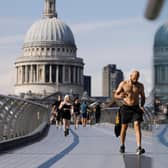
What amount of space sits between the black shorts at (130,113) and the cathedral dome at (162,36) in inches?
260

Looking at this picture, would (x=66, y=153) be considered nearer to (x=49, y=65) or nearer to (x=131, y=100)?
(x=131, y=100)

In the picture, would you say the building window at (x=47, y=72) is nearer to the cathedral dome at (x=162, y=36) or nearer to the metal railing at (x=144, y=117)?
the metal railing at (x=144, y=117)

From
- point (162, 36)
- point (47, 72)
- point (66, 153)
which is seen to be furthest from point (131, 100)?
point (47, 72)


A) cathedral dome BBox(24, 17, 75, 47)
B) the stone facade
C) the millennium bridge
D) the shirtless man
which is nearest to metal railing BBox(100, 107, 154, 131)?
the millennium bridge

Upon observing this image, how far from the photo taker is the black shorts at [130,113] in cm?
889

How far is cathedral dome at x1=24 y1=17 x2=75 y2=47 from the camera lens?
138 metres

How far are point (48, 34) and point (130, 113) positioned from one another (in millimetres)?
131068

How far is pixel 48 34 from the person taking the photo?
5482 inches

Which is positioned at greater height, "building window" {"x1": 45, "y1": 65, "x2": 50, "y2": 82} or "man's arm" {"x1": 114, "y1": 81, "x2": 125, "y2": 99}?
"building window" {"x1": 45, "y1": 65, "x2": 50, "y2": 82}

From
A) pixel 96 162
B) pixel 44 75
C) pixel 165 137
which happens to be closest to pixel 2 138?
pixel 96 162

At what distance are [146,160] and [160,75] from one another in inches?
231

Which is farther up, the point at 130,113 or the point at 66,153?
the point at 130,113

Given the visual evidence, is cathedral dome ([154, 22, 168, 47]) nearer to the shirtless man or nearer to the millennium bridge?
the millennium bridge

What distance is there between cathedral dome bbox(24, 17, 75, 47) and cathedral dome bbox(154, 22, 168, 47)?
443ft
